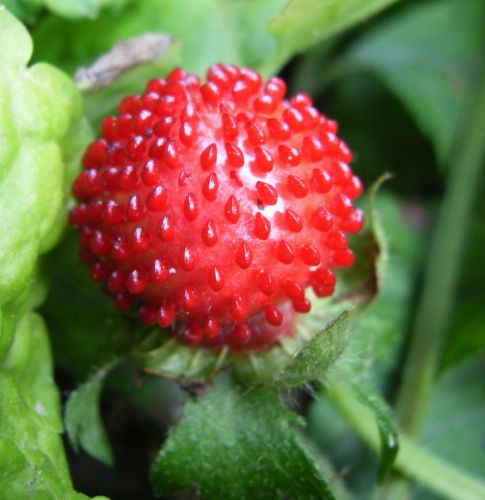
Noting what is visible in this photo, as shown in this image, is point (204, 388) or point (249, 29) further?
point (249, 29)

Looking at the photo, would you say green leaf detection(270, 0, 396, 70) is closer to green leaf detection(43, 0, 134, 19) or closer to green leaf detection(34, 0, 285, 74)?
green leaf detection(34, 0, 285, 74)

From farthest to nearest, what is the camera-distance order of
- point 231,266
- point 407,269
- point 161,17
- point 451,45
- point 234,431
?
point 451,45
point 407,269
point 161,17
point 234,431
point 231,266

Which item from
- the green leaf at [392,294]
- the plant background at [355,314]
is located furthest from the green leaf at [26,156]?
the green leaf at [392,294]

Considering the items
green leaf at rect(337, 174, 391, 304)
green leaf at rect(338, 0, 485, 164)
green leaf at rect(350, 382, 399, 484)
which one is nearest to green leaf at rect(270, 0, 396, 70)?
green leaf at rect(337, 174, 391, 304)

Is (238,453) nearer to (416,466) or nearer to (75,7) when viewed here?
(416,466)

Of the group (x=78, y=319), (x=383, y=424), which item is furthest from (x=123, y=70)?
(x=383, y=424)

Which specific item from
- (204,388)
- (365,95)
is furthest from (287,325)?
(365,95)

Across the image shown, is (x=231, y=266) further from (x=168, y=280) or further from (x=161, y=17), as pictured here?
(x=161, y=17)
